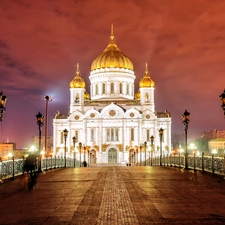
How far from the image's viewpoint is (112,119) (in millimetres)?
82938

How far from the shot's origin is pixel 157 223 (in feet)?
28.0

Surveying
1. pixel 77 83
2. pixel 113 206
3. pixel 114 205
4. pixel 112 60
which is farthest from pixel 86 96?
pixel 113 206

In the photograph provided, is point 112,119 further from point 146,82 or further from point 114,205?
point 114,205

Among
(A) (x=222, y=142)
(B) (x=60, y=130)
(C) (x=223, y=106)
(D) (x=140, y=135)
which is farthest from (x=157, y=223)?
(A) (x=222, y=142)

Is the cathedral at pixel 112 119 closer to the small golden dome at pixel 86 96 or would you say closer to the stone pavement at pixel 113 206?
the small golden dome at pixel 86 96

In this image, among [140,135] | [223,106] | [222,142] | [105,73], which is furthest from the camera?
[222,142]

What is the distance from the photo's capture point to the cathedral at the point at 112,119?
268ft

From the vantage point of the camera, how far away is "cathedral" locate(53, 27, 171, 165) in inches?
3216

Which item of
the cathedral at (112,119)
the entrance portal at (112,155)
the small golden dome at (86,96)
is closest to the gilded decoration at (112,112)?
the cathedral at (112,119)

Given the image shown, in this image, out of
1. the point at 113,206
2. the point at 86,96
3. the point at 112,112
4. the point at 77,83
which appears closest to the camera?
the point at 113,206

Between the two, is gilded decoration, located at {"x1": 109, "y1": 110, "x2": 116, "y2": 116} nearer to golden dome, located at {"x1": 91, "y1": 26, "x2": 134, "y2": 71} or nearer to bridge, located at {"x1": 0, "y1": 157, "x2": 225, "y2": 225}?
golden dome, located at {"x1": 91, "y1": 26, "x2": 134, "y2": 71}

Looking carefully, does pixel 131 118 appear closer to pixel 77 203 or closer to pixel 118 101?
pixel 118 101

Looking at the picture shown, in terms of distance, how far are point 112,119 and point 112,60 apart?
595 inches

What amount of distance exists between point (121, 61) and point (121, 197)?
7950 centimetres
